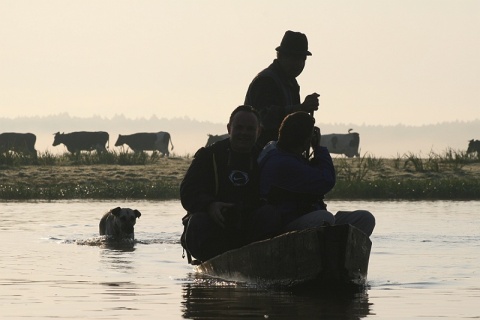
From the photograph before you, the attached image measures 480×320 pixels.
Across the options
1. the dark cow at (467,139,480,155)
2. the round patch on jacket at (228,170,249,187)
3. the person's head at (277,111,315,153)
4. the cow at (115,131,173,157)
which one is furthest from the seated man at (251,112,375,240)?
the cow at (115,131,173,157)

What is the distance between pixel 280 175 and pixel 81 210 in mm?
15025

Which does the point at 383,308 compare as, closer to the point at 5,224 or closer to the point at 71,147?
the point at 5,224

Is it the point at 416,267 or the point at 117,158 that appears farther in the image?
the point at 117,158

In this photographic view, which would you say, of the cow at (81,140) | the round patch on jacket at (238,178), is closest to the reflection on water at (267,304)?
the round patch on jacket at (238,178)

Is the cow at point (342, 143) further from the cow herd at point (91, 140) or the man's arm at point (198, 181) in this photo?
the man's arm at point (198, 181)

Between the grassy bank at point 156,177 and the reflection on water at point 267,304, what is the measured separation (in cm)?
1936

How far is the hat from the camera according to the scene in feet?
43.2

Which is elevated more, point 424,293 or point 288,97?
point 288,97

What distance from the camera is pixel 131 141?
70000mm

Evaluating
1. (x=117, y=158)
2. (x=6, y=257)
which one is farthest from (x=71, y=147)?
(x=6, y=257)

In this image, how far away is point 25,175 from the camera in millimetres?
35188

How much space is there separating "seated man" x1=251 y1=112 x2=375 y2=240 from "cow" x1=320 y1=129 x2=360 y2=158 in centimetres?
5291

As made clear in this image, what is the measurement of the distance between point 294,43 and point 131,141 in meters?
57.1

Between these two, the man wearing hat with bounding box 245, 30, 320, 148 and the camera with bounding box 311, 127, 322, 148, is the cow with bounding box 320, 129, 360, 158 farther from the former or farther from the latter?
the camera with bounding box 311, 127, 322, 148
